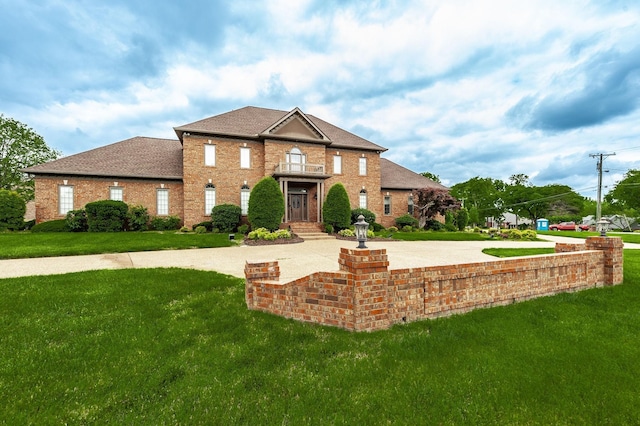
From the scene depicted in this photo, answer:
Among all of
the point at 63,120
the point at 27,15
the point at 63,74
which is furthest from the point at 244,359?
the point at 63,120

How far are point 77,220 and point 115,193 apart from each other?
2790 millimetres

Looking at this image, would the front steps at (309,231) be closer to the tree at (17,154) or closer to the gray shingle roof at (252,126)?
the gray shingle roof at (252,126)

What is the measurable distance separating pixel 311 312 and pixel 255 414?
1.70 meters

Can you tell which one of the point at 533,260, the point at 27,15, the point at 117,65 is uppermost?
the point at 117,65

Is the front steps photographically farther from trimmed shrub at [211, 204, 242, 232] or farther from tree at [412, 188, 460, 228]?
tree at [412, 188, 460, 228]

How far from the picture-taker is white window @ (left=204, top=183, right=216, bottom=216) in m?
20.2

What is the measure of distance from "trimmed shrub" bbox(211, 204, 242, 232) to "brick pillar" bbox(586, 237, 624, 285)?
697 inches

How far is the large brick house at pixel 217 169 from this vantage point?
18.6 metres

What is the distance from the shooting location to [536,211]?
51062 mm

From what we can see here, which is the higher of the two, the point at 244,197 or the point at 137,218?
the point at 244,197

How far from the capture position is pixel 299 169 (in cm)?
2166

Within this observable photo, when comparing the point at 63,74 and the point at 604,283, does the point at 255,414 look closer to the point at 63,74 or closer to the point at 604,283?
the point at 604,283

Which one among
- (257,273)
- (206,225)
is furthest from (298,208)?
(257,273)

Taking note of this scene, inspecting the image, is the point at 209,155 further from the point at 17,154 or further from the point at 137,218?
the point at 17,154
